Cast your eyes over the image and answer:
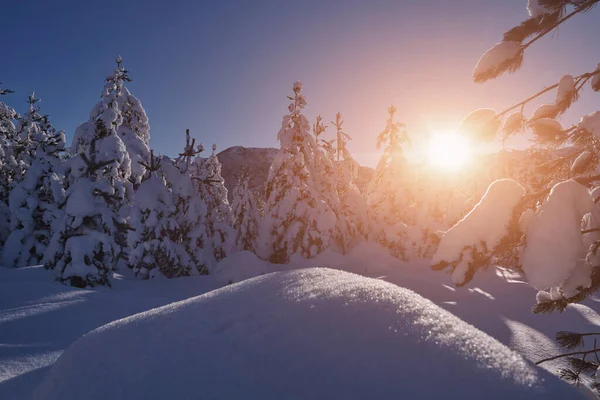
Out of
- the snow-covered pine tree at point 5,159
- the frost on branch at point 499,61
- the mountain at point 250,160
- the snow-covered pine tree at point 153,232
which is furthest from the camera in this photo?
the mountain at point 250,160

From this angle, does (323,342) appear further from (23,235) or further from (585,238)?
(23,235)

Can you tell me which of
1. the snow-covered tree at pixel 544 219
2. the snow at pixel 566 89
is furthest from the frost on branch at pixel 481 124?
the snow at pixel 566 89

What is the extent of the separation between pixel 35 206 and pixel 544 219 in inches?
888

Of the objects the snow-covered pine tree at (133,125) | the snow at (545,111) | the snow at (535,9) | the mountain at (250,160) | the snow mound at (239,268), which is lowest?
the snow mound at (239,268)

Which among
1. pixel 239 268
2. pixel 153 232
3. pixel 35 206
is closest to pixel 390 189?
pixel 239 268

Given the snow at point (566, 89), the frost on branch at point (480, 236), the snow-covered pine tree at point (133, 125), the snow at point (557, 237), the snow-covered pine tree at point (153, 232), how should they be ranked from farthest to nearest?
the snow-covered pine tree at point (133, 125)
the snow-covered pine tree at point (153, 232)
the snow at point (566, 89)
the frost on branch at point (480, 236)
the snow at point (557, 237)

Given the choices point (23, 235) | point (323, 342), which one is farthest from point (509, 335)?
point (23, 235)

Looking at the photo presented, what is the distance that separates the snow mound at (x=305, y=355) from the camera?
4.88 ft

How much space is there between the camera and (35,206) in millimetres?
17953

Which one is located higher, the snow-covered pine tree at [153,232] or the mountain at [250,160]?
the mountain at [250,160]

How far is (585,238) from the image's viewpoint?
2.05 metres

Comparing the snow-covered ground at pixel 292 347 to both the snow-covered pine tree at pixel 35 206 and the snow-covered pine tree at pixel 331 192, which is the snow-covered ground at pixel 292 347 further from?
the snow-covered pine tree at pixel 35 206

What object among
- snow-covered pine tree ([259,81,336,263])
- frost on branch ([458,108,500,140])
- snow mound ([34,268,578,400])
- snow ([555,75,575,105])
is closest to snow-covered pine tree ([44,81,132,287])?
snow-covered pine tree ([259,81,336,263])

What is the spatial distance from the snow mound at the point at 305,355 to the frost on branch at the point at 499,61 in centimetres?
169
